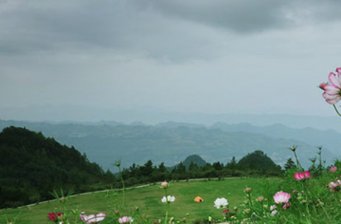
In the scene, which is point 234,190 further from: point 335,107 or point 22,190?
point 335,107

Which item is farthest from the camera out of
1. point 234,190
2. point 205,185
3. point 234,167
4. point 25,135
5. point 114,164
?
point 25,135

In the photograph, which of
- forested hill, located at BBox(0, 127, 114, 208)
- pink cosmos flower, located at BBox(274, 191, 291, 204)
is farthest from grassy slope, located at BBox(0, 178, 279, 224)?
forested hill, located at BBox(0, 127, 114, 208)

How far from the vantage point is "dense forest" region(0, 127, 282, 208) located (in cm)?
1752

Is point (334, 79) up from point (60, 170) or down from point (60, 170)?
up

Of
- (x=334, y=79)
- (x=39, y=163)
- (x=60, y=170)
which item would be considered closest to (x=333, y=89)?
(x=334, y=79)

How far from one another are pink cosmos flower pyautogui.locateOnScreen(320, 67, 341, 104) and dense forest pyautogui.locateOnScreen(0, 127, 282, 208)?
1462 centimetres

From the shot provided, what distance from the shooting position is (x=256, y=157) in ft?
85.8

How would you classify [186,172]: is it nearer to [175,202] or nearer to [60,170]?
[175,202]

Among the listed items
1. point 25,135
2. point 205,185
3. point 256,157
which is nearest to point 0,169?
point 25,135

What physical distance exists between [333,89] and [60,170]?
93.2ft

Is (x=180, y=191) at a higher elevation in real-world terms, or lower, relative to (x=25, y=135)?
lower

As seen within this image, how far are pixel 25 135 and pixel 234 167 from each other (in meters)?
20.8

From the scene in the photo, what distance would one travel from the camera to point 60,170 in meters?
29.8

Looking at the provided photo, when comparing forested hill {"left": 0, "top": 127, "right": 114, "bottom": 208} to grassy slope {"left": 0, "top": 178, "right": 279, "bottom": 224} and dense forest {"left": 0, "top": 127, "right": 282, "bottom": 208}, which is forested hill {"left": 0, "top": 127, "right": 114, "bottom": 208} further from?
grassy slope {"left": 0, "top": 178, "right": 279, "bottom": 224}
